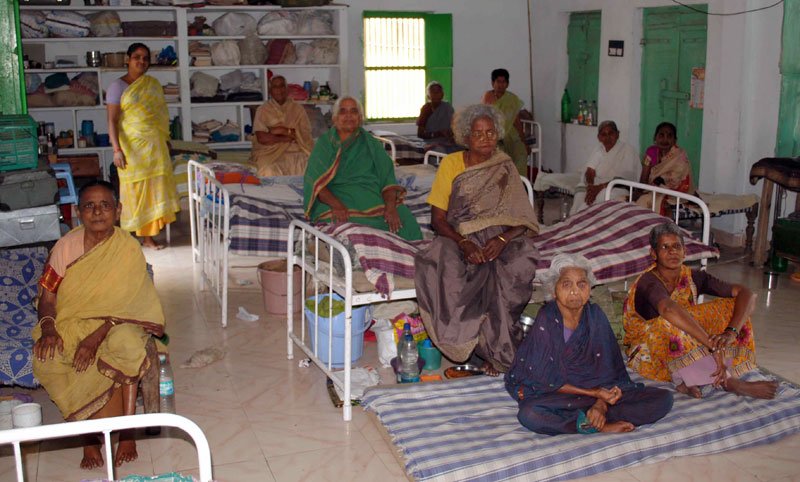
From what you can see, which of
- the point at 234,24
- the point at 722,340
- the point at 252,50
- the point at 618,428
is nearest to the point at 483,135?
the point at 722,340

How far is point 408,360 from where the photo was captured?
5.04 m

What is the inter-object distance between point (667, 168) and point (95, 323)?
5.33m

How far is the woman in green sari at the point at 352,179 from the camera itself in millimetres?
5871

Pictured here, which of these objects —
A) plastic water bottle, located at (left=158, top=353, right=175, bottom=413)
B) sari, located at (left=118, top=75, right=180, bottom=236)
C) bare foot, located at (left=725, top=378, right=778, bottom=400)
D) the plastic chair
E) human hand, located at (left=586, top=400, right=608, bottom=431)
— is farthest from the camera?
sari, located at (left=118, top=75, right=180, bottom=236)

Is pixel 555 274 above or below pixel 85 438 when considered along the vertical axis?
above

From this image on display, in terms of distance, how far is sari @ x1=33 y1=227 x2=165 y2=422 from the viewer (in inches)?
160

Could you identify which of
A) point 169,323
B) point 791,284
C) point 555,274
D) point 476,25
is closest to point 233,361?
point 169,323

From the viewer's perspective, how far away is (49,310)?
4.16 m

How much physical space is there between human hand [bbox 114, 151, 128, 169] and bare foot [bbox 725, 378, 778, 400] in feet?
17.7

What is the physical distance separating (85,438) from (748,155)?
252 inches

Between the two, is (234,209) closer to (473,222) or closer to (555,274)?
(473,222)

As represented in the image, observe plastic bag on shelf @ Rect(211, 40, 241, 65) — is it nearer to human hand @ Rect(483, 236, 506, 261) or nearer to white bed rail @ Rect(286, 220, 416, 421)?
white bed rail @ Rect(286, 220, 416, 421)

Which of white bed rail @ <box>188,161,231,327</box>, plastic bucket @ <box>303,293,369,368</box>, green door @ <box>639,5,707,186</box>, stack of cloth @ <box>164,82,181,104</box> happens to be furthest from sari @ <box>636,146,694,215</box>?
stack of cloth @ <box>164,82,181,104</box>

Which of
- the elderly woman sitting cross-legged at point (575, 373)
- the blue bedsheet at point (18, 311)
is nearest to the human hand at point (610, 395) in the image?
the elderly woman sitting cross-legged at point (575, 373)
